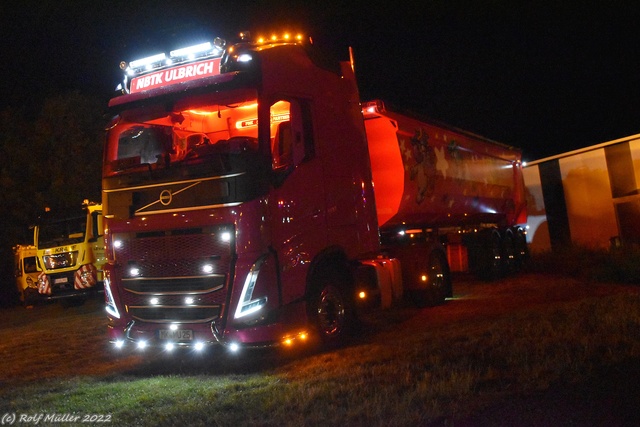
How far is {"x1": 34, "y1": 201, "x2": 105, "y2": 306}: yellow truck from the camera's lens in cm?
1773

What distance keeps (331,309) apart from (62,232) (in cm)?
1250

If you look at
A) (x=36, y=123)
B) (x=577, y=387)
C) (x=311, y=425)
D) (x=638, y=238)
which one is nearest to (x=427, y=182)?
(x=577, y=387)

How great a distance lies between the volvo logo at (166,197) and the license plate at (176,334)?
1501 mm

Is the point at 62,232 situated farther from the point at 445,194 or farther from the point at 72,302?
the point at 445,194

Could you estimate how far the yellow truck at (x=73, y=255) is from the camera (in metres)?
17.7

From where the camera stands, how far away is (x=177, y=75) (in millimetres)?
7875

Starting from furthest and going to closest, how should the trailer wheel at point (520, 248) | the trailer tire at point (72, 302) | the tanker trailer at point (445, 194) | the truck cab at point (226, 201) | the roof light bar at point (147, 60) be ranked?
the trailer tire at point (72, 302)
the trailer wheel at point (520, 248)
the tanker trailer at point (445, 194)
the roof light bar at point (147, 60)
the truck cab at point (226, 201)

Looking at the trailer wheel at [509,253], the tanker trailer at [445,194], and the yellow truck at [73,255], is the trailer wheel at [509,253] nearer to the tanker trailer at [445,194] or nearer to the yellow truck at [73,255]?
the tanker trailer at [445,194]

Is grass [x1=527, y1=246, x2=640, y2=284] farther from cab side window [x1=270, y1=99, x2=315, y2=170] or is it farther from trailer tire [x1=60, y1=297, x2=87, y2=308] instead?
trailer tire [x1=60, y1=297, x2=87, y2=308]

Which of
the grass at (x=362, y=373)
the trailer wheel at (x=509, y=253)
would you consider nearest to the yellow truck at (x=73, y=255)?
the grass at (x=362, y=373)

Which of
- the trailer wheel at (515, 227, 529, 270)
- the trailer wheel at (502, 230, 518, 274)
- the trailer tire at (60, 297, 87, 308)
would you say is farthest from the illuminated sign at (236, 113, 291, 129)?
the trailer tire at (60, 297, 87, 308)

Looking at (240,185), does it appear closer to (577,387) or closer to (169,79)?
(169,79)

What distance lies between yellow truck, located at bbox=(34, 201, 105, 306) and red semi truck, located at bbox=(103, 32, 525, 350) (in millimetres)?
10510

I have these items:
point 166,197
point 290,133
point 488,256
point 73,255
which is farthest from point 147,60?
point 73,255
